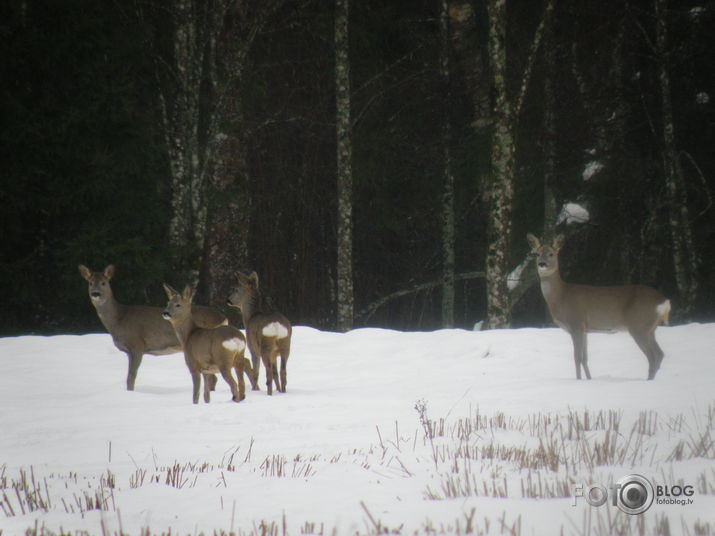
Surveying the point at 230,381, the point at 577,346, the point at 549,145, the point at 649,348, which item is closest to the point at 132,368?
the point at 230,381

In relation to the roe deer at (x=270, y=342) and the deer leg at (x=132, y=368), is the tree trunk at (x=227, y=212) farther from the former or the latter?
the roe deer at (x=270, y=342)

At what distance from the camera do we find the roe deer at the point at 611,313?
1086 cm

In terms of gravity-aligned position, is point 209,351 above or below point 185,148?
below

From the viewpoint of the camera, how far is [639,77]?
20.6 m

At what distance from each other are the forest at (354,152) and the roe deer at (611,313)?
4.41m

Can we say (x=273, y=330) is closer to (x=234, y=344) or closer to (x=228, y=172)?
(x=234, y=344)

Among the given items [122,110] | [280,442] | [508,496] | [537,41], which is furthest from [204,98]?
[508,496]

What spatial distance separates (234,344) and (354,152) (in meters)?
12.2

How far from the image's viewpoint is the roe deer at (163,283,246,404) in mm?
9680

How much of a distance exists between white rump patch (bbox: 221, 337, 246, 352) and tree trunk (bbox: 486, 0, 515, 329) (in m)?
7.09

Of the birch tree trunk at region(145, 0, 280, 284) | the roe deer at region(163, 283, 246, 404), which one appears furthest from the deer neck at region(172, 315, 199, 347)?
the birch tree trunk at region(145, 0, 280, 284)

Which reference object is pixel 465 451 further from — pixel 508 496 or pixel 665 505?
pixel 665 505

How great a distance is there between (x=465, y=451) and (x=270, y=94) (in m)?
16.5

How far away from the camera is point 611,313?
36.5 ft
